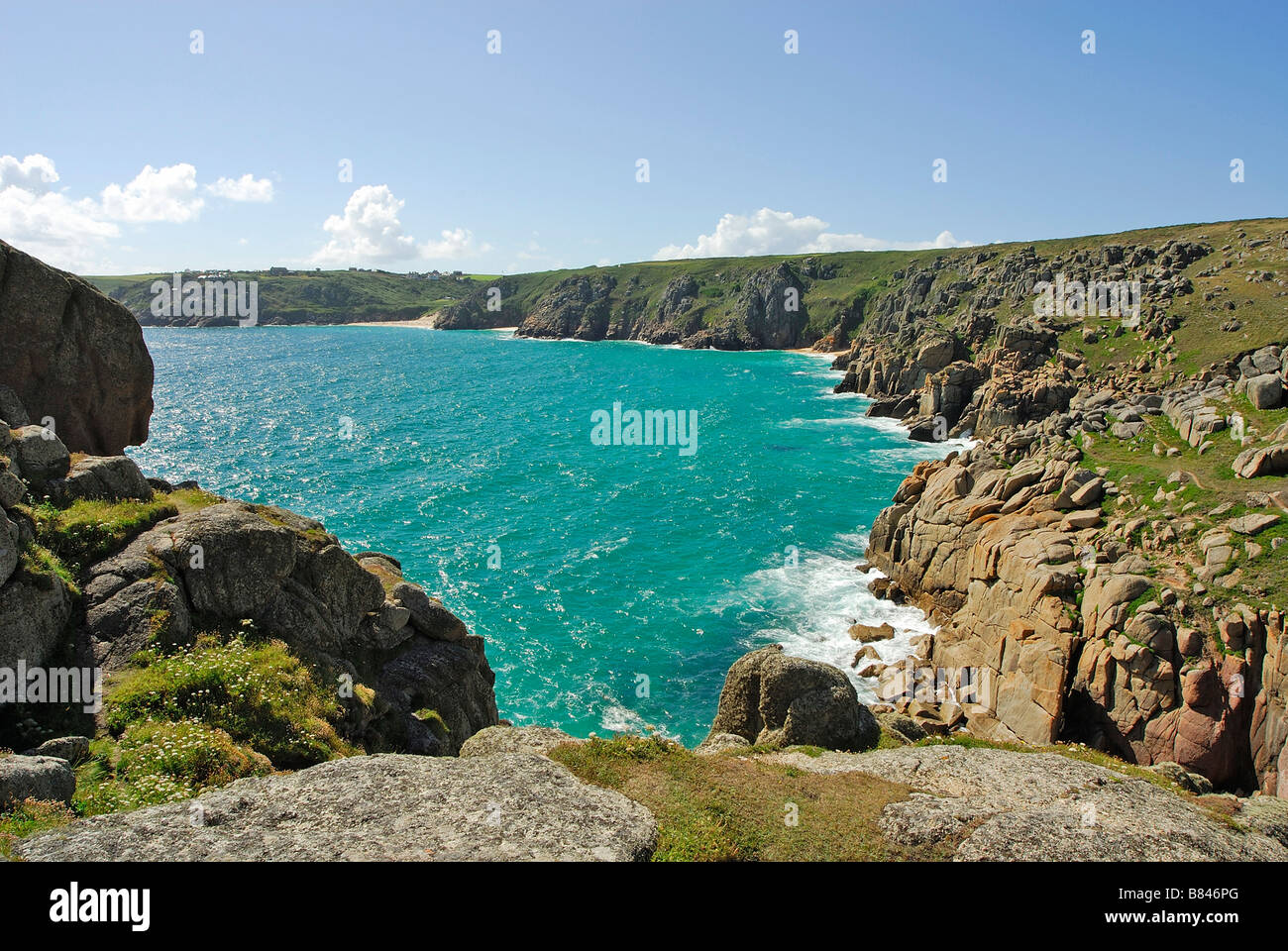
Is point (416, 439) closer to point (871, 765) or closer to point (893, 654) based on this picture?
Result: point (893, 654)

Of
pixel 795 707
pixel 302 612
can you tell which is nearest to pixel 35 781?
pixel 302 612

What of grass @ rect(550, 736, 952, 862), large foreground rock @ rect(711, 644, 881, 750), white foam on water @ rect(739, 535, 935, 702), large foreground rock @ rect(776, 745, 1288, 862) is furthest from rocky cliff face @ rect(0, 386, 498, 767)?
white foam on water @ rect(739, 535, 935, 702)

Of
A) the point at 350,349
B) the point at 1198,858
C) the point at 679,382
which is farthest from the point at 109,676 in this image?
the point at 350,349

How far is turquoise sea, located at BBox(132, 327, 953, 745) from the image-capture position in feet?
128

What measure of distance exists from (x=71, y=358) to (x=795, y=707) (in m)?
29.3

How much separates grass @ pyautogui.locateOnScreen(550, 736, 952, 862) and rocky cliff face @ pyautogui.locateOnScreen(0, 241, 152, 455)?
22771 millimetres

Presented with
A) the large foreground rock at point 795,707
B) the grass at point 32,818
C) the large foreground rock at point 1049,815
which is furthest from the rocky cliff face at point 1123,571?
the grass at point 32,818

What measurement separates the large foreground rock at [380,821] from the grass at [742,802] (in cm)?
101

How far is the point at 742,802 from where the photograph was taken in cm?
1477

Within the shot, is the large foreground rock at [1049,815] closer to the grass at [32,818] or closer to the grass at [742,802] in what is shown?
the grass at [742,802]

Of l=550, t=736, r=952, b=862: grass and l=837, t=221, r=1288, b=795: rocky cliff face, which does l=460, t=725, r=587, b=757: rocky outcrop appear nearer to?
l=550, t=736, r=952, b=862: grass

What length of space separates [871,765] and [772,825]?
605 cm

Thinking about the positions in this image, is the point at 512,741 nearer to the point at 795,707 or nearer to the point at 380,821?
the point at 380,821
